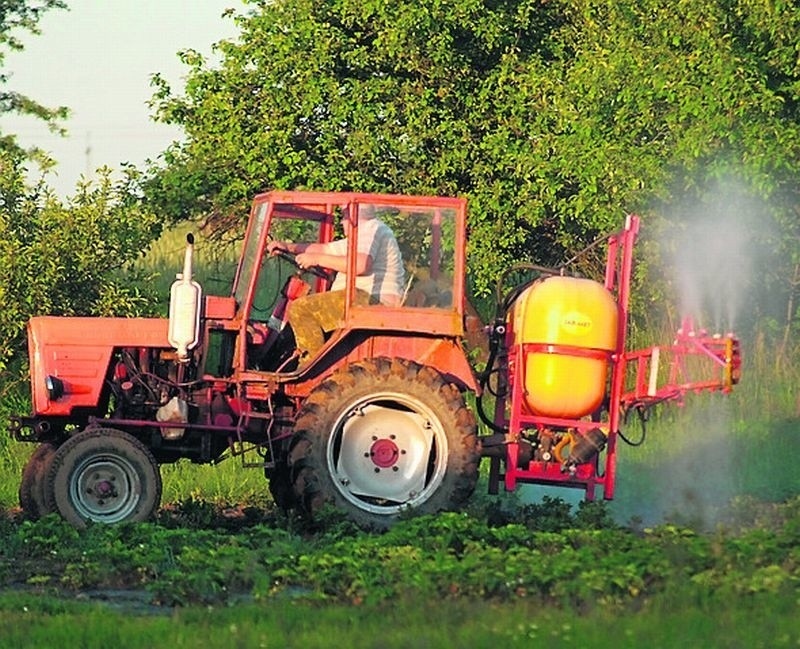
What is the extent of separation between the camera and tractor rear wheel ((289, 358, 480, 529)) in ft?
41.5

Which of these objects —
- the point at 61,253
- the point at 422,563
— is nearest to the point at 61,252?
the point at 61,253

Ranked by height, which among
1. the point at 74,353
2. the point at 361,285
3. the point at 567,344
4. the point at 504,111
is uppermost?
the point at 504,111

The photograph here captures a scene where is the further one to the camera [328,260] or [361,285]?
[328,260]

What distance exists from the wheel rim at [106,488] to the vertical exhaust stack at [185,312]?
3.07ft

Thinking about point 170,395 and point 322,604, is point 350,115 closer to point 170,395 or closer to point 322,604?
point 170,395

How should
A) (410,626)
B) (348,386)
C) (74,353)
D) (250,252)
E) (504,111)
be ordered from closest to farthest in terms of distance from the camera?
(410,626)
(348,386)
(74,353)
(250,252)
(504,111)

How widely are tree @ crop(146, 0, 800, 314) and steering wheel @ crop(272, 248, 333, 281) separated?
6.43 meters

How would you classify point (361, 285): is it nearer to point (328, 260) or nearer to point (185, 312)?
point (328, 260)

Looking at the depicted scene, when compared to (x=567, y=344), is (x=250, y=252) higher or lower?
higher

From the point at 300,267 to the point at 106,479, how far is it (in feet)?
6.88

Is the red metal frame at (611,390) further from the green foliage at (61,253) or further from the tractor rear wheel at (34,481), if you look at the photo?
the green foliage at (61,253)

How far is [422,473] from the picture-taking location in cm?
1291

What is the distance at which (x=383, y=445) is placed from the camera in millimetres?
12922

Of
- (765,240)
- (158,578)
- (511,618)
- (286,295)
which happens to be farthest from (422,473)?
(765,240)
